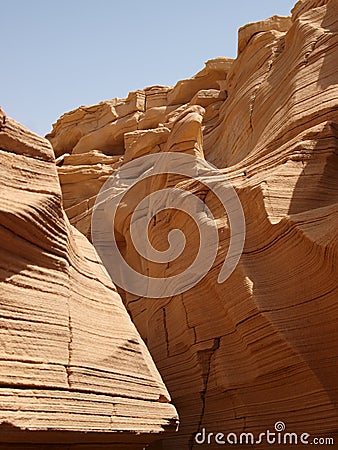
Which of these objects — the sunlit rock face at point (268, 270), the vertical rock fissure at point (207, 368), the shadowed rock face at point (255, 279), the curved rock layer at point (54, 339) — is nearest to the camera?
the curved rock layer at point (54, 339)

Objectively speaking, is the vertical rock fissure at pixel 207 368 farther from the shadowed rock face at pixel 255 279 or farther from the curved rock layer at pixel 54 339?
the curved rock layer at pixel 54 339

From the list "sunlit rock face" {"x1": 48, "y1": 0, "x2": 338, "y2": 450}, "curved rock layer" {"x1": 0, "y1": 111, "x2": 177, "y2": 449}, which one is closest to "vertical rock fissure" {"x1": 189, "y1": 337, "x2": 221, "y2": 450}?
"sunlit rock face" {"x1": 48, "y1": 0, "x2": 338, "y2": 450}

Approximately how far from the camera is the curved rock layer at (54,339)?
366 centimetres

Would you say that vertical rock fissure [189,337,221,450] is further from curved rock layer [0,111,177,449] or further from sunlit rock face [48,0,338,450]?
curved rock layer [0,111,177,449]

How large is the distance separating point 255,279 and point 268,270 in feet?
0.65

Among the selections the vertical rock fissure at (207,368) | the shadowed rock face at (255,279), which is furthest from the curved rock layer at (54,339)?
the vertical rock fissure at (207,368)

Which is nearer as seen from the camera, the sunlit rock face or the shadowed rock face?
the shadowed rock face

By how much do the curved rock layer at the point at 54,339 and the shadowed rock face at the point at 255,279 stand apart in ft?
0.07

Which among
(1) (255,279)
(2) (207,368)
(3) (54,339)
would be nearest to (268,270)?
(1) (255,279)

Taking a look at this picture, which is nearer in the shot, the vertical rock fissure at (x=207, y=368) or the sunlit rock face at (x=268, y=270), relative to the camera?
the sunlit rock face at (x=268, y=270)

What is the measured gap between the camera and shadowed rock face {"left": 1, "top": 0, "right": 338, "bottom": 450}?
14.5 ft

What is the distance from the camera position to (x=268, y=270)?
6.89 metres

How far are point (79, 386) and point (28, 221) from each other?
118 centimetres

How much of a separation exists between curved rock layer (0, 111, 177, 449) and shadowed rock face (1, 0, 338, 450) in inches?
0.8
